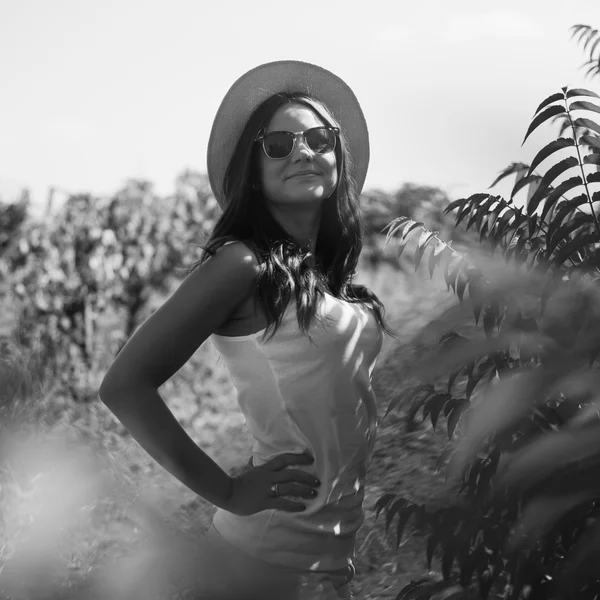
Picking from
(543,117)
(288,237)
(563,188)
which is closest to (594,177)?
(563,188)

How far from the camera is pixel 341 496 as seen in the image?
6.81 ft

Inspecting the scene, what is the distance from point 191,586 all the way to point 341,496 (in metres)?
0.42

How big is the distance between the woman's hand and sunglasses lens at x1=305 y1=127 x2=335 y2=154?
841mm

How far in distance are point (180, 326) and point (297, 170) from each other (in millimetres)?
548

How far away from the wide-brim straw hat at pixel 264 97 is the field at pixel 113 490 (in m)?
1.14

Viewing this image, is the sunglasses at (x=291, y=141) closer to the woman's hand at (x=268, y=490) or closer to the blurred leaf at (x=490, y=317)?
the blurred leaf at (x=490, y=317)

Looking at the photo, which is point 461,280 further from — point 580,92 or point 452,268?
point 580,92

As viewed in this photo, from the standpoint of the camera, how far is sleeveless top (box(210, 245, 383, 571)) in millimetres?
2025

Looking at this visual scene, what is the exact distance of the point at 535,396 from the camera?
3.90 feet

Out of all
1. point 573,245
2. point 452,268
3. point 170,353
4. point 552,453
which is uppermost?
point 573,245

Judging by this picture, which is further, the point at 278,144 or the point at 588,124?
the point at 278,144

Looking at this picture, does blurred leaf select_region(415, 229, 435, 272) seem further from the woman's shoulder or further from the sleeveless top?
the woman's shoulder

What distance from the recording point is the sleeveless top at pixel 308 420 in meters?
2.03

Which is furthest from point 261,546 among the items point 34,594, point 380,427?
point 380,427
